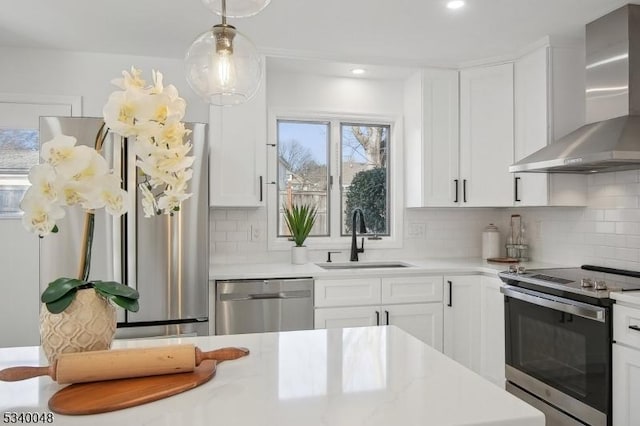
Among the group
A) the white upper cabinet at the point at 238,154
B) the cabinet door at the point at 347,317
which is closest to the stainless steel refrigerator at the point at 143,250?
the white upper cabinet at the point at 238,154

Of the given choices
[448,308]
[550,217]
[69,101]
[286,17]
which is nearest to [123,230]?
[69,101]

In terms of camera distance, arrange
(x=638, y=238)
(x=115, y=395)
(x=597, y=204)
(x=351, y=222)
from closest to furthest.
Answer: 1. (x=115, y=395)
2. (x=638, y=238)
3. (x=597, y=204)
4. (x=351, y=222)

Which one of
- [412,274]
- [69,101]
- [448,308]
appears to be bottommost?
[448,308]

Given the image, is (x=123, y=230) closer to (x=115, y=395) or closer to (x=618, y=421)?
(x=115, y=395)

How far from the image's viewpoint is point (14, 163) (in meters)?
3.25

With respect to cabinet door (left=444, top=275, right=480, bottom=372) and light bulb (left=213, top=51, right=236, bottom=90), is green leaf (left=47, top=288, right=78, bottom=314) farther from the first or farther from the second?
cabinet door (left=444, top=275, right=480, bottom=372)

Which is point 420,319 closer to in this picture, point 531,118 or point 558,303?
point 558,303

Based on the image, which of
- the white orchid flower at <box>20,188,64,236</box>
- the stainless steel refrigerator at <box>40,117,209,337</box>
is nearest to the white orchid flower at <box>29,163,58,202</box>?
the white orchid flower at <box>20,188,64,236</box>

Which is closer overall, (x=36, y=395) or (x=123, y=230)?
(x=36, y=395)

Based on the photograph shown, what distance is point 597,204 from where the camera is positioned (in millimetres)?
3105

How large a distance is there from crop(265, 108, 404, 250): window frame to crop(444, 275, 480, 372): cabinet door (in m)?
0.72

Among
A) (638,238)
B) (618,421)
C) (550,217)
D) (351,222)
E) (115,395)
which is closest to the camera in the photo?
(115,395)

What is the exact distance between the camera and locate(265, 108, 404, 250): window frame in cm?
364

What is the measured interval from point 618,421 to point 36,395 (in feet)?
7.86
